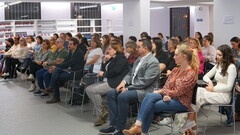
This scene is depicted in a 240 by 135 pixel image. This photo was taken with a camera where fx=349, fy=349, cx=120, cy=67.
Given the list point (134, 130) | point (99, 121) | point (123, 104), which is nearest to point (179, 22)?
point (99, 121)

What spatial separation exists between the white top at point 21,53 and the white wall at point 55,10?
955 centimetres

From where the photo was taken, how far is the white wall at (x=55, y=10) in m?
19.4

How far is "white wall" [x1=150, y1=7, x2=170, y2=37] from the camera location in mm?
22516

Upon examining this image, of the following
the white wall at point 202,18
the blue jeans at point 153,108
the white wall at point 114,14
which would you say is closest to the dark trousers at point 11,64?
the blue jeans at point 153,108

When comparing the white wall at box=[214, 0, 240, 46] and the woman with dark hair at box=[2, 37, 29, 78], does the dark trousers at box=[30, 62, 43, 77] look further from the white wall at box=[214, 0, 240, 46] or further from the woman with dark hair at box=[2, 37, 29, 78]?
Answer: the white wall at box=[214, 0, 240, 46]

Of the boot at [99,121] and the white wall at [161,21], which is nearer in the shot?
the boot at [99,121]

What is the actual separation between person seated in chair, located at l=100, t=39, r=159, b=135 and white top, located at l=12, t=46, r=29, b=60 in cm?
553

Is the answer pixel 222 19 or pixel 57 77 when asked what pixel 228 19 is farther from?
pixel 57 77

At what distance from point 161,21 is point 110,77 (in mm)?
17849

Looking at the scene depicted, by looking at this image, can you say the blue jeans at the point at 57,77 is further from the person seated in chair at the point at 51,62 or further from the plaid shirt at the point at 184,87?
the plaid shirt at the point at 184,87

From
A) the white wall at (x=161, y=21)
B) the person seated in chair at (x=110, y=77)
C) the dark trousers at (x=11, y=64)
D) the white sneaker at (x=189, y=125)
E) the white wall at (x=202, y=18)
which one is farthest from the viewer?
the white wall at (x=161, y=21)

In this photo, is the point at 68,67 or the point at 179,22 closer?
the point at 68,67

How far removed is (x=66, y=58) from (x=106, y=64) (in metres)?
1.89

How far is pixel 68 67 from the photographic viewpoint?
7.17 m
